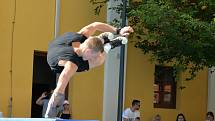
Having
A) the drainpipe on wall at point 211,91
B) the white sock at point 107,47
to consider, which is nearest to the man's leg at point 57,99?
the white sock at point 107,47

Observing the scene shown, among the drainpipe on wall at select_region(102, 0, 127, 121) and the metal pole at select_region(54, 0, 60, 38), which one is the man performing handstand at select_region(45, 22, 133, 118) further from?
the drainpipe on wall at select_region(102, 0, 127, 121)

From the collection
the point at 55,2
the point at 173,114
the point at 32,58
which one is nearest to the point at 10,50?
the point at 32,58

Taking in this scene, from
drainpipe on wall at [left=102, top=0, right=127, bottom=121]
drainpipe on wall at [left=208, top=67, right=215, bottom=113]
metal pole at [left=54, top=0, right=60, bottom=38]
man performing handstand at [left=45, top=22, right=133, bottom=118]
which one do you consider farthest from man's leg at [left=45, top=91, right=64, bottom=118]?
drainpipe on wall at [left=208, top=67, right=215, bottom=113]

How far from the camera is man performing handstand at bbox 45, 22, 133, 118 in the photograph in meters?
8.05

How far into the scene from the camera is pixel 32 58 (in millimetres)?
15578

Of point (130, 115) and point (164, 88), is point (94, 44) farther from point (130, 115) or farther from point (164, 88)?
point (164, 88)

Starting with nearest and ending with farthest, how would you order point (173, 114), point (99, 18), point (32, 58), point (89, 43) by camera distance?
point (89, 43) → point (32, 58) → point (99, 18) → point (173, 114)

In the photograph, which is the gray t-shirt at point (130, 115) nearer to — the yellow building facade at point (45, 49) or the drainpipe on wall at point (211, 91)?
the yellow building facade at point (45, 49)

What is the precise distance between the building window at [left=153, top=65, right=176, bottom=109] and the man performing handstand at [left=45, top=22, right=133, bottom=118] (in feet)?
32.3

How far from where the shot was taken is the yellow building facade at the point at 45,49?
601 inches

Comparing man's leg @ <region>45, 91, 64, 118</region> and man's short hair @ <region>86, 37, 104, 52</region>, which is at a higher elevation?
man's short hair @ <region>86, 37, 104, 52</region>

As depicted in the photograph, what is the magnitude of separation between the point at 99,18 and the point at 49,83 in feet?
7.24

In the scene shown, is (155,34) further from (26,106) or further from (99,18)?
(26,106)

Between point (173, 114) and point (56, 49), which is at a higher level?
point (56, 49)
